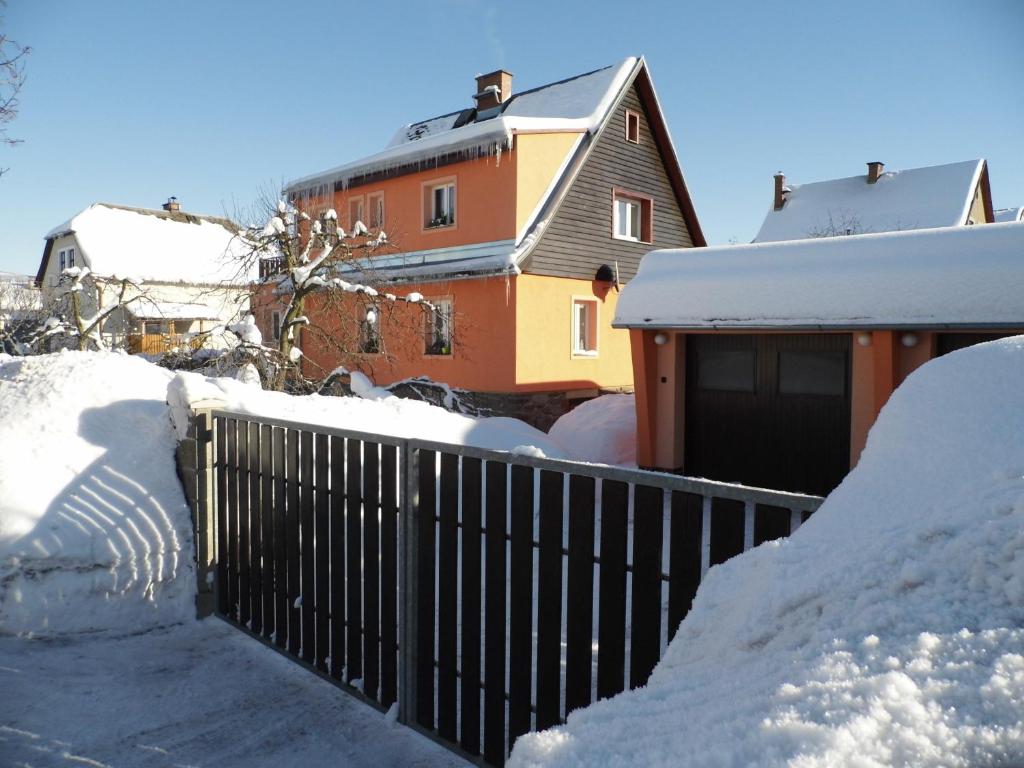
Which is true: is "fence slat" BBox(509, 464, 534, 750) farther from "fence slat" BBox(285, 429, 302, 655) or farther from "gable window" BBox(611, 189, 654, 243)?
"gable window" BBox(611, 189, 654, 243)

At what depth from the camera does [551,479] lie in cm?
328

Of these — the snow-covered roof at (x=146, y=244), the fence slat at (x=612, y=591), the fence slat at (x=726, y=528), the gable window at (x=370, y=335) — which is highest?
the snow-covered roof at (x=146, y=244)

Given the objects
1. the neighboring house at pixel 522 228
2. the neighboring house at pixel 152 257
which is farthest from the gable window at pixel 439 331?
the neighboring house at pixel 152 257

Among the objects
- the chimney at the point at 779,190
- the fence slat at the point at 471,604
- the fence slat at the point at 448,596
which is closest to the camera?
the fence slat at the point at 471,604

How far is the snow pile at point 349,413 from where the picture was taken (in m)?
6.09

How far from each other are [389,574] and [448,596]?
547 millimetres

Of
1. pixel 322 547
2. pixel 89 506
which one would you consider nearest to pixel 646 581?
pixel 322 547

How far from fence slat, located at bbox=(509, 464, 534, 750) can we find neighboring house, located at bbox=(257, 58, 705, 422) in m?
10.9

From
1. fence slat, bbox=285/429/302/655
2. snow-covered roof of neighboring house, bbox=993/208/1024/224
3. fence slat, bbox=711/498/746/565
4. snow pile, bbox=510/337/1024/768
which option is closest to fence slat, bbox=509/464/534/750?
fence slat, bbox=711/498/746/565

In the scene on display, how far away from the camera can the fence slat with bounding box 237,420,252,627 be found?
554 centimetres

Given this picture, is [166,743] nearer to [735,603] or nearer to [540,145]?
[735,603]

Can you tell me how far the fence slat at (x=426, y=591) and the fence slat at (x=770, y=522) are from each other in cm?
192

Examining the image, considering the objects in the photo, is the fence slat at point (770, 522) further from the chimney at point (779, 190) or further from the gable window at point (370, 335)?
the chimney at point (779, 190)

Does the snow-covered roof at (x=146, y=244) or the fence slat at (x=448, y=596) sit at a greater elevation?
the snow-covered roof at (x=146, y=244)
